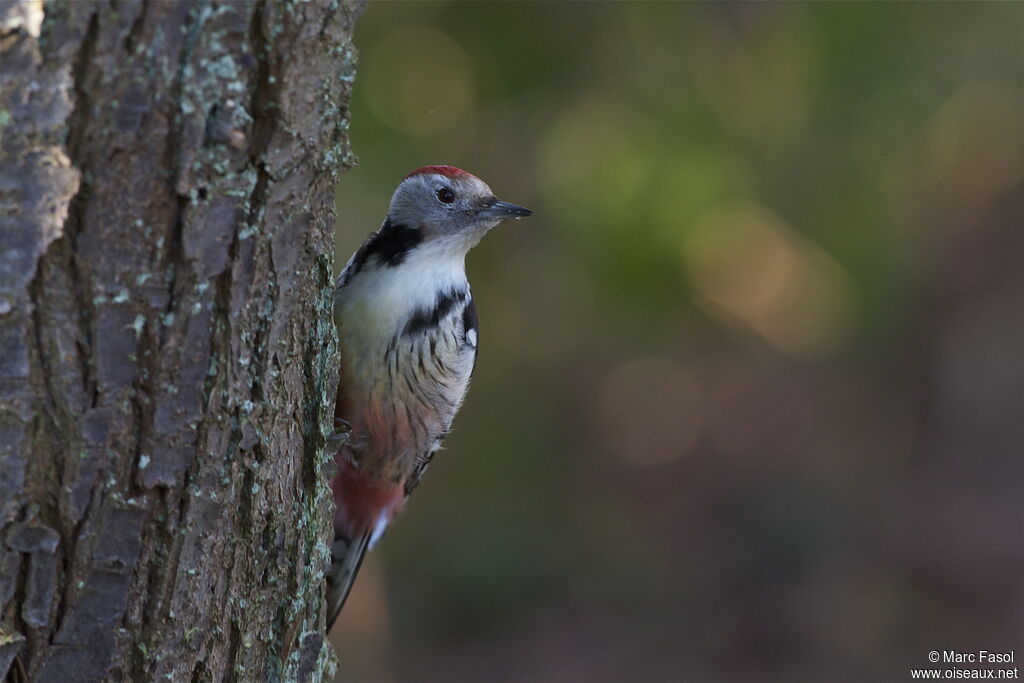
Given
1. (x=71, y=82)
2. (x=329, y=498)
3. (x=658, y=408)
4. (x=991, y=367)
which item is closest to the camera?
(x=71, y=82)

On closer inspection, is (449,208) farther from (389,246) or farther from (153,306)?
(153,306)

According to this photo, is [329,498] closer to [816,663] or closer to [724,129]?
[724,129]

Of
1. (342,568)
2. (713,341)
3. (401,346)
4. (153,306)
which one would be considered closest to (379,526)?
(342,568)

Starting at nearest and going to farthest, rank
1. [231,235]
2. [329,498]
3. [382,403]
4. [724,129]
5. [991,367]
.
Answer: [231,235]
[329,498]
[382,403]
[724,129]
[991,367]

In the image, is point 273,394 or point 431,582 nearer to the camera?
point 273,394

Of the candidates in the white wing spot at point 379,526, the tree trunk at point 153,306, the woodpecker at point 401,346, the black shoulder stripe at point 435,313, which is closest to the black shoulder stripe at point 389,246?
the woodpecker at point 401,346

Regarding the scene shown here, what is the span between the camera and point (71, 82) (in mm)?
1656

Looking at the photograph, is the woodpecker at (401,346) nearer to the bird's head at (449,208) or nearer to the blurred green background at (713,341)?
the bird's head at (449,208)

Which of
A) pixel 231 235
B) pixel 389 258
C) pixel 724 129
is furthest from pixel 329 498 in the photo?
pixel 724 129

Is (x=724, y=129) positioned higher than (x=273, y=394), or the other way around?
(x=724, y=129)

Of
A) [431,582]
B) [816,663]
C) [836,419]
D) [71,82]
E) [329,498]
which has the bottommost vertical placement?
[816,663]

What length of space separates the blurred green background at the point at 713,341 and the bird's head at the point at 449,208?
3.98ft

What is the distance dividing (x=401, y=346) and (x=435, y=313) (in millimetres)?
157

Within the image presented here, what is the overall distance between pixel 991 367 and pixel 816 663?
285cm
